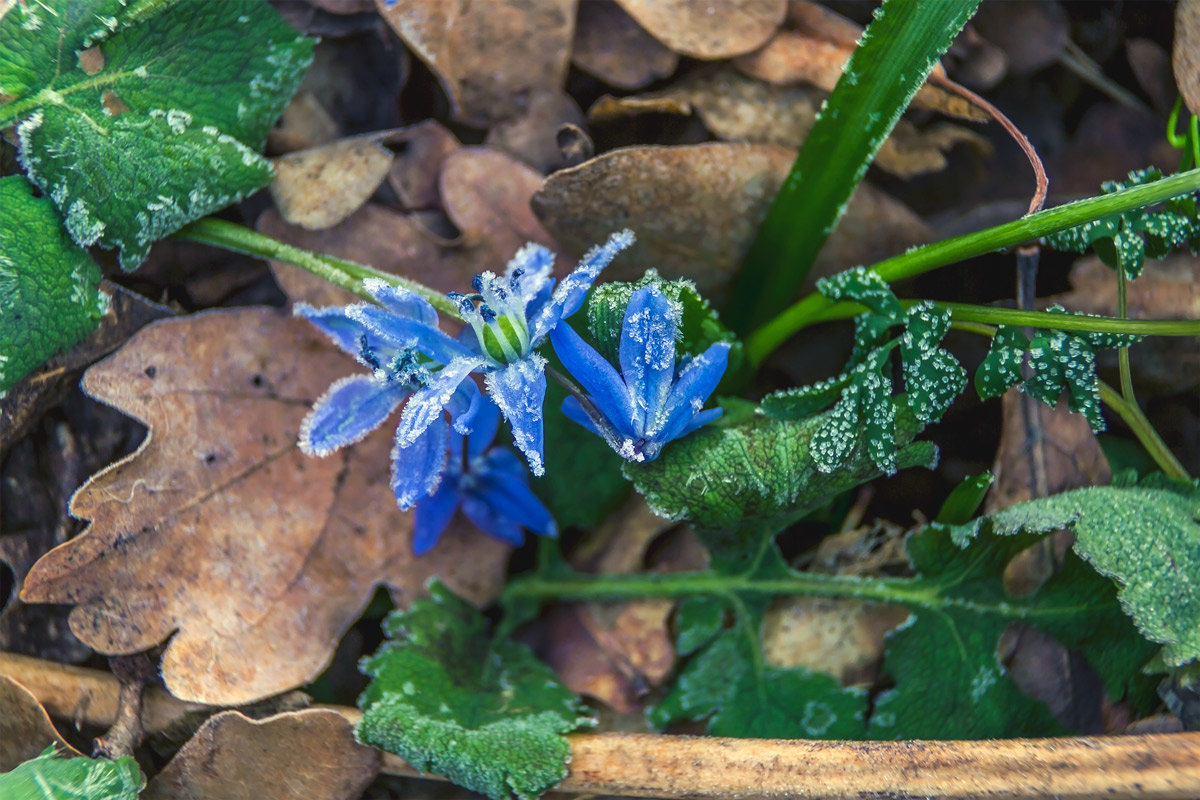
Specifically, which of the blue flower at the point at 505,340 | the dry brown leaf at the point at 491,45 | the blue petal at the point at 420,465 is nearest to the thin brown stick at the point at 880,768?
the blue petal at the point at 420,465

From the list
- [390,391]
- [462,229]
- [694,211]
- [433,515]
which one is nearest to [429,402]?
[390,391]

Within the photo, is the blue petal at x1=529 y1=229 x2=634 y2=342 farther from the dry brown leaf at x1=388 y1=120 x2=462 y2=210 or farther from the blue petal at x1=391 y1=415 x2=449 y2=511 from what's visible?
the dry brown leaf at x1=388 y1=120 x2=462 y2=210

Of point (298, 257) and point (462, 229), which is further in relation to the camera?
point (462, 229)

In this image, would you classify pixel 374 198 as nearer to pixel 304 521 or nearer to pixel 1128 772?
pixel 304 521

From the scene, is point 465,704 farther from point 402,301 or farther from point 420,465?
point 402,301

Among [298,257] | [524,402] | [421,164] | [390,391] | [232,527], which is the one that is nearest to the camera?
[524,402]

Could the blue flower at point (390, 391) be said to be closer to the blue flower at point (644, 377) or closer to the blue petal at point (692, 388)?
the blue flower at point (644, 377)
